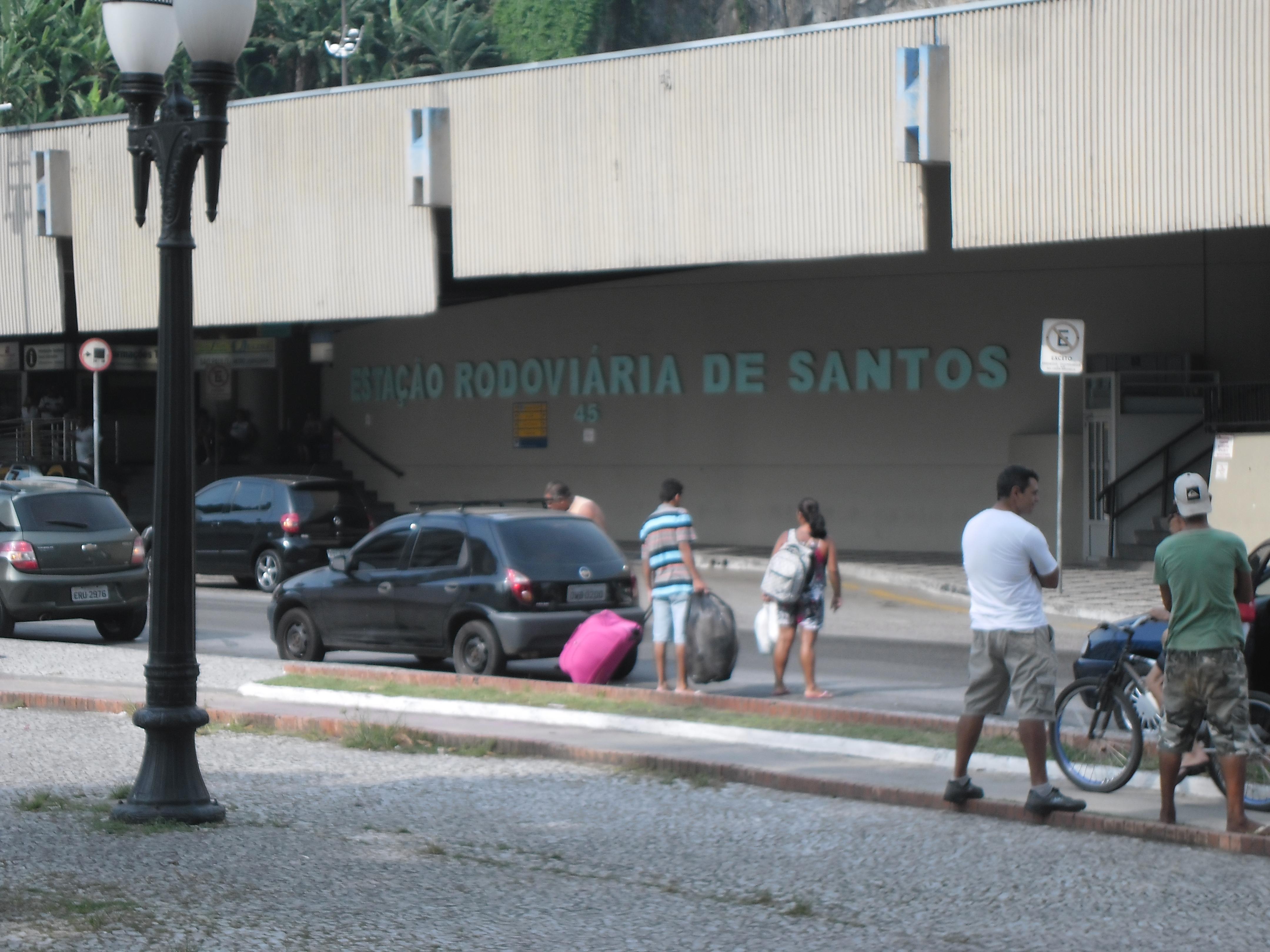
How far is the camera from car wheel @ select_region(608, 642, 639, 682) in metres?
13.1

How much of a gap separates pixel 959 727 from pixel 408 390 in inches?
1036

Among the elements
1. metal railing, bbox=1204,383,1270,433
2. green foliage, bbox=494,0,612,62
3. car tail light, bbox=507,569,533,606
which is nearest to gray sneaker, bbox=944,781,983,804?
car tail light, bbox=507,569,533,606

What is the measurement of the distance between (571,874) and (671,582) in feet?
16.9

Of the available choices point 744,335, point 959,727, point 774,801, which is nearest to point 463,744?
point 774,801

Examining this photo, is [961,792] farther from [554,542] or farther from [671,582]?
[554,542]

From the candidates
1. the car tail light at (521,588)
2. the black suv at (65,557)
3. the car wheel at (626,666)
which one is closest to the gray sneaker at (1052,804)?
the car wheel at (626,666)

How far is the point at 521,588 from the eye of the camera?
13.1m

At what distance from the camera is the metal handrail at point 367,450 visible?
33.8 meters

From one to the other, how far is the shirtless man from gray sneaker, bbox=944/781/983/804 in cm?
665

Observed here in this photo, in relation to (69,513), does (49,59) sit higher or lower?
higher

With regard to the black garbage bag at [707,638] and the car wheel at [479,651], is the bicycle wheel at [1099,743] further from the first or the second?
the car wheel at [479,651]

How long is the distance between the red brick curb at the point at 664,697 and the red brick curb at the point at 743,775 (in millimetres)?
193

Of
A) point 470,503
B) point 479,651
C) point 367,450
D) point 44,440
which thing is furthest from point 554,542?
point 44,440

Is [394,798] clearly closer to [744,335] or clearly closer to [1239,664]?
[1239,664]
